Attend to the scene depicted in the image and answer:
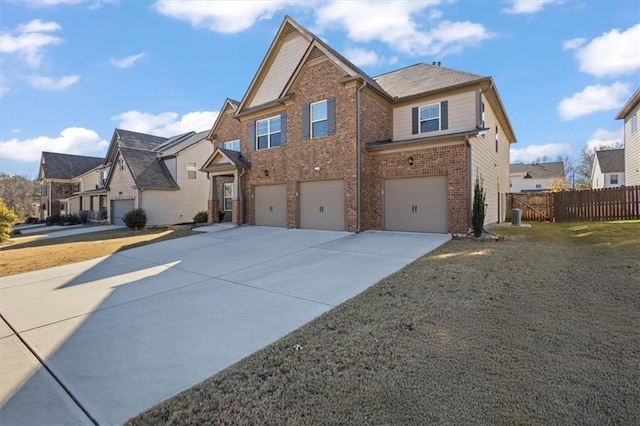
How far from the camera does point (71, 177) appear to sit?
117 feet

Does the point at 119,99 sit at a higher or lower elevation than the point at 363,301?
higher

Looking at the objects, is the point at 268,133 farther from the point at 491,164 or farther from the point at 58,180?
the point at 58,180

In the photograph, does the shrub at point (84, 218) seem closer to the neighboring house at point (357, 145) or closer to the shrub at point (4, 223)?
the shrub at point (4, 223)

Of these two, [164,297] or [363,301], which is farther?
[164,297]

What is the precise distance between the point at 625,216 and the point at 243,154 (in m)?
20.8

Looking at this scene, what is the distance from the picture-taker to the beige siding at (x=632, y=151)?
19.1 metres

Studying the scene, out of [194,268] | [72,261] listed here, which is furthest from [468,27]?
[72,261]

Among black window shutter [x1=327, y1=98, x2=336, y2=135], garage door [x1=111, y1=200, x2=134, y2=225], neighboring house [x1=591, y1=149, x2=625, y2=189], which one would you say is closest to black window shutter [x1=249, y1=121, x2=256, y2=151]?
black window shutter [x1=327, y1=98, x2=336, y2=135]

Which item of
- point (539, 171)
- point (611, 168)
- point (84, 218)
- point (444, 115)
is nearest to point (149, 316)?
point (444, 115)

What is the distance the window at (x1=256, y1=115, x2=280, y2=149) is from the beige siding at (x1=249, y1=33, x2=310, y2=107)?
1.29 meters

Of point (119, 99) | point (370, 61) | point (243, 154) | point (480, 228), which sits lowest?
point (480, 228)

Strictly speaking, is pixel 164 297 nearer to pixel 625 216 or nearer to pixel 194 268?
pixel 194 268

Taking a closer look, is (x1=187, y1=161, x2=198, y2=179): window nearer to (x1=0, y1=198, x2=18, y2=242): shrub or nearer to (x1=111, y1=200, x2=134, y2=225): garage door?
(x1=111, y1=200, x2=134, y2=225): garage door

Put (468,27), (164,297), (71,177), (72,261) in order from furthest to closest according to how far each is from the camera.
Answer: (71,177)
(468,27)
(72,261)
(164,297)
